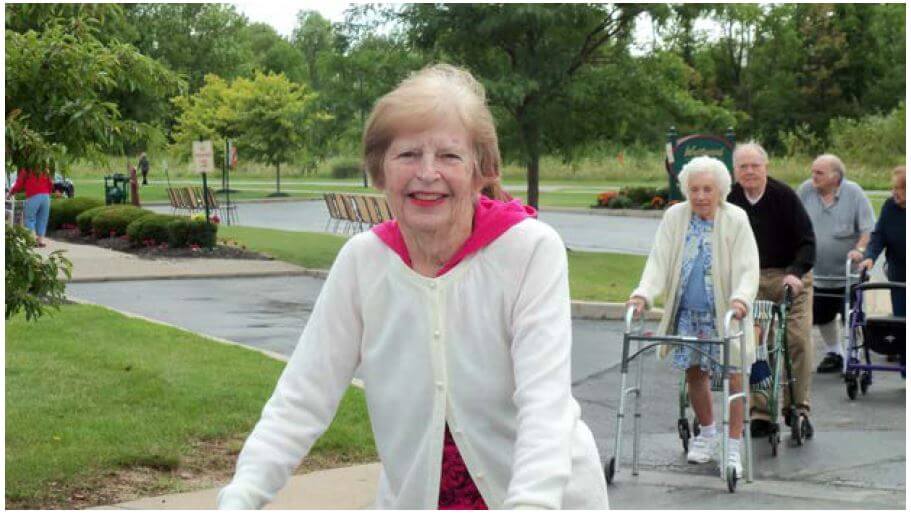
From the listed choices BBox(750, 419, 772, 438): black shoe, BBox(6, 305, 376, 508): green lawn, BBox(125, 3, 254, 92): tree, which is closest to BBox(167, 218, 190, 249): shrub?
BBox(6, 305, 376, 508): green lawn

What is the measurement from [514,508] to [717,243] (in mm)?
6235

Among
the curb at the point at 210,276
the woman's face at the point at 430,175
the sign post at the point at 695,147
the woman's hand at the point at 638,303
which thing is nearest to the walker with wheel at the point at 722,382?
the woman's hand at the point at 638,303

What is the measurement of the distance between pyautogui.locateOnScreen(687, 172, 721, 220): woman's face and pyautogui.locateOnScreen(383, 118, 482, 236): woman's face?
5770mm

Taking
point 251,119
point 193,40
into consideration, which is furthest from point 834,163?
point 193,40

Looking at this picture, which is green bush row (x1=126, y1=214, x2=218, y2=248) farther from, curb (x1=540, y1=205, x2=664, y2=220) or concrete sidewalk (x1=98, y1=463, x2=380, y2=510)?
concrete sidewalk (x1=98, y1=463, x2=380, y2=510)

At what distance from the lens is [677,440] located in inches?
380

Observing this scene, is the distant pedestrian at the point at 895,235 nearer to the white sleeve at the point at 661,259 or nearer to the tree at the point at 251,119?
the white sleeve at the point at 661,259

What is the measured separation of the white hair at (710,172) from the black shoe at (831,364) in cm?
428

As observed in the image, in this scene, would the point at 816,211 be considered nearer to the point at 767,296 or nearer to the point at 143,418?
the point at 767,296

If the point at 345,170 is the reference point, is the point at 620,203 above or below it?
above

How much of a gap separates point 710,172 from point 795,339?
196 centimetres

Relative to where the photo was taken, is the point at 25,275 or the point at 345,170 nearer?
the point at 25,275

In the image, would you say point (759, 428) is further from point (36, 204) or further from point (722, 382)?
point (36, 204)

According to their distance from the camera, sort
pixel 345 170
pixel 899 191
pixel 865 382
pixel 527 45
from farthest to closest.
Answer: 1. pixel 345 170
2. pixel 527 45
3. pixel 899 191
4. pixel 865 382
